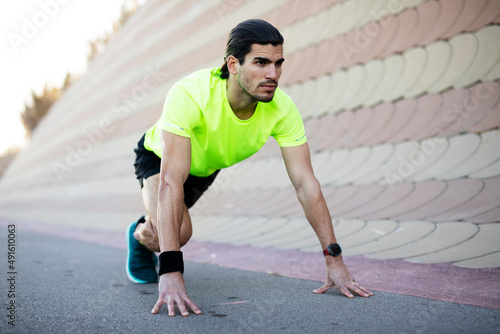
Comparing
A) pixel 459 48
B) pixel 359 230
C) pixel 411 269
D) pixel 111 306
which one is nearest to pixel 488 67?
pixel 459 48

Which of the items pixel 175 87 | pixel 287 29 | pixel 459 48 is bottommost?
pixel 175 87

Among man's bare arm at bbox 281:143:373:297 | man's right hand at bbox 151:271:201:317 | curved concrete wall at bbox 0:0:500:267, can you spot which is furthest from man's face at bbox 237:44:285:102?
curved concrete wall at bbox 0:0:500:267

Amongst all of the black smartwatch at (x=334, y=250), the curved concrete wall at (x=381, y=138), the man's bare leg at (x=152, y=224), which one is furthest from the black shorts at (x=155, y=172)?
the curved concrete wall at (x=381, y=138)

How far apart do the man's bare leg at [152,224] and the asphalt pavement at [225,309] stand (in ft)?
0.97

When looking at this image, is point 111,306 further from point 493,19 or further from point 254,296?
point 493,19

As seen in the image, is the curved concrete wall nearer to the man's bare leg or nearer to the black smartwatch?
the black smartwatch

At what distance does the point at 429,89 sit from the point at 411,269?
3.02 metres

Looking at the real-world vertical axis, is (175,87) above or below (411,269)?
above

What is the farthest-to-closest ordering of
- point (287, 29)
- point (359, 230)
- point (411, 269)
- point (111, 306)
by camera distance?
1. point (287, 29)
2. point (359, 230)
3. point (411, 269)
4. point (111, 306)

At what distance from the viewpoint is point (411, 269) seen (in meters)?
3.18

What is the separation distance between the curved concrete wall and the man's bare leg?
148 cm

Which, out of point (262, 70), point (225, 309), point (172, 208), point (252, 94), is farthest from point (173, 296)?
point (262, 70)

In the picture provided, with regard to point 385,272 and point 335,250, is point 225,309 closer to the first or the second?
point 335,250

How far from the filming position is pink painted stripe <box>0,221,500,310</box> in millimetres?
2566
